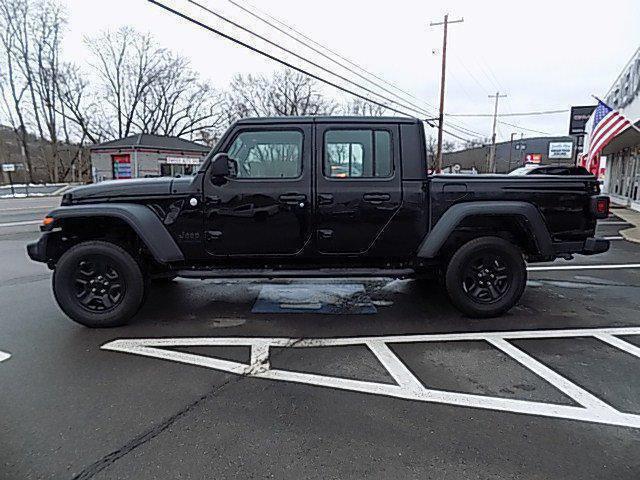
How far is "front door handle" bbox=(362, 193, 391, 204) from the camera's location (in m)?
4.37

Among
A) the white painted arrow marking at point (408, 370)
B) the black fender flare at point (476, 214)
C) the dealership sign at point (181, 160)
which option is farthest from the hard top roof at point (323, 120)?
the dealership sign at point (181, 160)

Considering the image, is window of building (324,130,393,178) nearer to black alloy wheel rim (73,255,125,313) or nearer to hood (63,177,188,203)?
hood (63,177,188,203)

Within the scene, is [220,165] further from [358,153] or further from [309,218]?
[358,153]

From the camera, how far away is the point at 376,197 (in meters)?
4.38

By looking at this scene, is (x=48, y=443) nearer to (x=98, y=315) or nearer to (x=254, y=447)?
(x=254, y=447)

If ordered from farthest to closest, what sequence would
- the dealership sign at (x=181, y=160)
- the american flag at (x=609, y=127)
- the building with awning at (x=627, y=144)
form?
the dealership sign at (x=181, y=160)
the building with awning at (x=627, y=144)
the american flag at (x=609, y=127)

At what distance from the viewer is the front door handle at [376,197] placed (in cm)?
437

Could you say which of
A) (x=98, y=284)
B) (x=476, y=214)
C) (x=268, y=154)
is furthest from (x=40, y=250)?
(x=476, y=214)

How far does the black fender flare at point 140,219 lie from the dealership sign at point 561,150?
73732 mm

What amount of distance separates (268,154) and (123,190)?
1429 mm

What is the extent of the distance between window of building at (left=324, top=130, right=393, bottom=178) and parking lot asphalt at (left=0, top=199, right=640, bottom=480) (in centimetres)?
153

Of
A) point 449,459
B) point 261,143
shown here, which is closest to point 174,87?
point 261,143

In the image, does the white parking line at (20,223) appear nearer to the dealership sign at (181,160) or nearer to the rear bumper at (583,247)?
the rear bumper at (583,247)

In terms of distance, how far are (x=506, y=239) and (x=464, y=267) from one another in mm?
599
